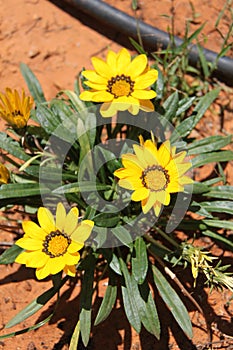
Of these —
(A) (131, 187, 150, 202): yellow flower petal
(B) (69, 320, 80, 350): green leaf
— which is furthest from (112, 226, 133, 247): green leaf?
(B) (69, 320, 80, 350): green leaf

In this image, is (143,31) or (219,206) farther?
(143,31)

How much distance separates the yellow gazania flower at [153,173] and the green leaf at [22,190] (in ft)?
1.41

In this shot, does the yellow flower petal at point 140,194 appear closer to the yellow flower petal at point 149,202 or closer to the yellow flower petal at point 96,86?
the yellow flower petal at point 149,202

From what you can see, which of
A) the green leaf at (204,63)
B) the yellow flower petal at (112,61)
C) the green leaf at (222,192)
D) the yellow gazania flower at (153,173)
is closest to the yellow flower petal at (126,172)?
the yellow gazania flower at (153,173)

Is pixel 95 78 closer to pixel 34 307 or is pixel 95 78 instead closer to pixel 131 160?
pixel 131 160

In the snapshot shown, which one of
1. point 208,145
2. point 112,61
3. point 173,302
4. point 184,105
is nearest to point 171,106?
point 184,105

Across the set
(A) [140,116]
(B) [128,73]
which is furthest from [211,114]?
(B) [128,73]

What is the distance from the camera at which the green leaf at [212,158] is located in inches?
87.0

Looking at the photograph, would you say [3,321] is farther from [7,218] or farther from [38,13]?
[38,13]

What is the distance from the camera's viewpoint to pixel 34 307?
78.5 inches

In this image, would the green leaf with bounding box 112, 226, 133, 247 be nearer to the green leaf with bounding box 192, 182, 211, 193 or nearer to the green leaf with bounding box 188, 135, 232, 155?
the green leaf with bounding box 192, 182, 211, 193

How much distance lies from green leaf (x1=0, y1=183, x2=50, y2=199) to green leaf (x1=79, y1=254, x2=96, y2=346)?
32 cm

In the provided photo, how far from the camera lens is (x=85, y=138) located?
207 cm

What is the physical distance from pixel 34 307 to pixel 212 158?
946mm
